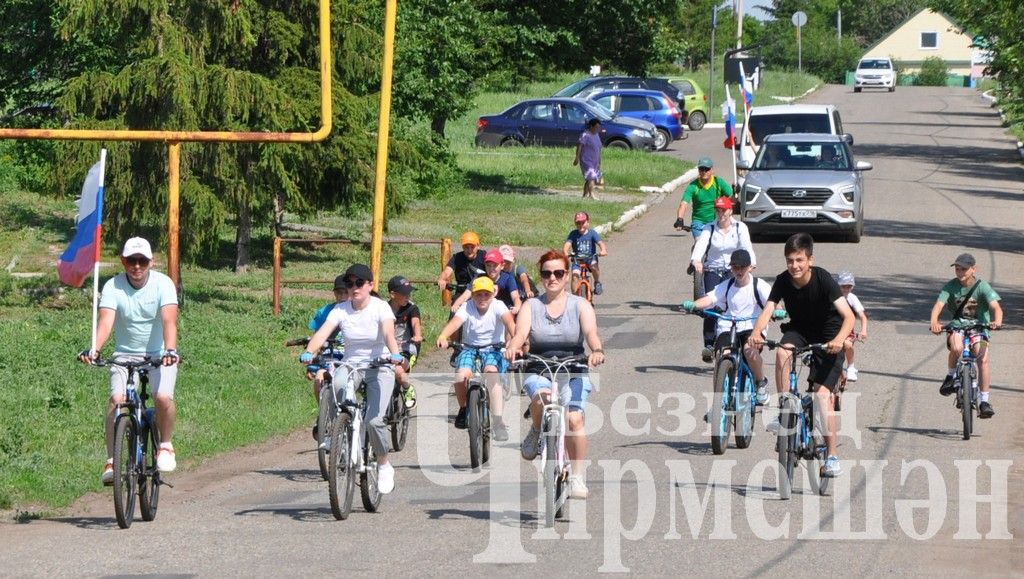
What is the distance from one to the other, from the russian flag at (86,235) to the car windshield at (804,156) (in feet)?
53.3

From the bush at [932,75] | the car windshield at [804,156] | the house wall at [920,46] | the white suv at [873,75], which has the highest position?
the house wall at [920,46]

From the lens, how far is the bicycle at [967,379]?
515 inches

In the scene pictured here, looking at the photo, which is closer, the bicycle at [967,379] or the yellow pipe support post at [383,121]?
the bicycle at [967,379]

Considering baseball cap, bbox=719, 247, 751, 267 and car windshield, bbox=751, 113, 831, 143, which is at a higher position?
car windshield, bbox=751, 113, 831, 143

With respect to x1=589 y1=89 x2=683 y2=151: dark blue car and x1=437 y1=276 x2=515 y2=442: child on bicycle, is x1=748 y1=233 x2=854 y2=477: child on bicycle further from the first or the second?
x1=589 y1=89 x2=683 y2=151: dark blue car

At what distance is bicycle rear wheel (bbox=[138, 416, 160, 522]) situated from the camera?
32.9 ft

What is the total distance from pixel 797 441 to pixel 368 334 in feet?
9.57

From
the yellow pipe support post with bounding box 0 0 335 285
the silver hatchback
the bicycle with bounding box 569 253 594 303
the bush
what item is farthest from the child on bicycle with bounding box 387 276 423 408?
the bush

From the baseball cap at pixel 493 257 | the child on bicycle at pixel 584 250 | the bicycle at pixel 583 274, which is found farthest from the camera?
the child on bicycle at pixel 584 250

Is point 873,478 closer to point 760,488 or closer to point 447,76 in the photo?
point 760,488

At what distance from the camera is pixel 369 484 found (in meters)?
10.3

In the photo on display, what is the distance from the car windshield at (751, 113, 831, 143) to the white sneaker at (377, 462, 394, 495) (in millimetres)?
22685

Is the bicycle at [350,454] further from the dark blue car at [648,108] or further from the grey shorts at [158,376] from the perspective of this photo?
the dark blue car at [648,108]

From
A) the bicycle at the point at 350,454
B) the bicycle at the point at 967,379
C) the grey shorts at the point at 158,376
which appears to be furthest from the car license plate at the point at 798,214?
the grey shorts at the point at 158,376
